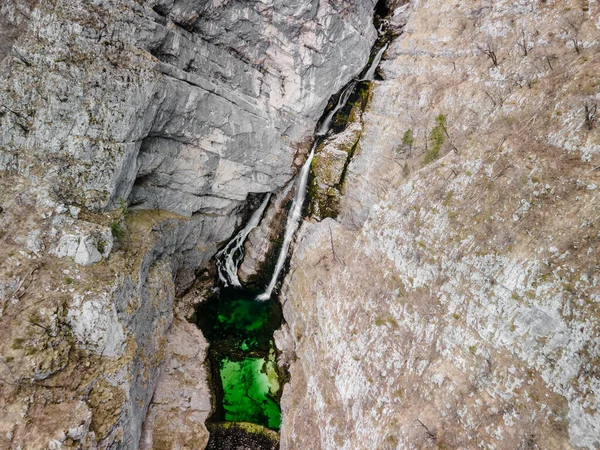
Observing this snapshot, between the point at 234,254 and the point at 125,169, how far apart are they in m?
13.0

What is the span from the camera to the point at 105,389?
13680mm

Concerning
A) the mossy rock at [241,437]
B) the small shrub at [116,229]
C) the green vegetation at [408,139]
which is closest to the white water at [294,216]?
the green vegetation at [408,139]

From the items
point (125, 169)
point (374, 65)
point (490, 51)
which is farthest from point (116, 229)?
point (374, 65)

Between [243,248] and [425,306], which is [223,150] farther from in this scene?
[425,306]

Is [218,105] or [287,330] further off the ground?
[218,105]

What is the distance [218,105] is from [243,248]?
1264 centimetres

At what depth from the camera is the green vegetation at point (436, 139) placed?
63.6ft

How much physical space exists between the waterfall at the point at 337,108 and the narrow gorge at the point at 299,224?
19cm

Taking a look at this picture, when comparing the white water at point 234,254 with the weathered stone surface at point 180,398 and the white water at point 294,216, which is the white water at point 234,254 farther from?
the weathered stone surface at point 180,398

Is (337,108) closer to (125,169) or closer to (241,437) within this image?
(125,169)

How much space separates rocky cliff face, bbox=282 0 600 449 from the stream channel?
1.84m

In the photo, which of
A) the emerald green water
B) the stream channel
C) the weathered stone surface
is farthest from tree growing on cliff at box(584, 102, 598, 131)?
the weathered stone surface

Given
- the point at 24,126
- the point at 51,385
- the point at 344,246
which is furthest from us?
the point at 344,246

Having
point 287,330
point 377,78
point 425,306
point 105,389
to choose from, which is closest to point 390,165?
point 377,78
